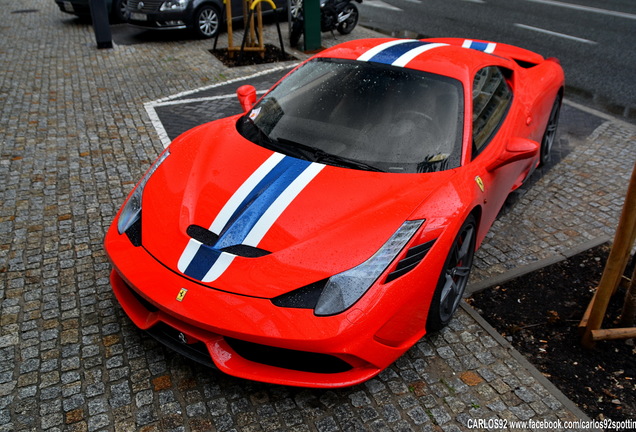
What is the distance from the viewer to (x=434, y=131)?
3719 mm

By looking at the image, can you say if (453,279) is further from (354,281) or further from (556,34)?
(556,34)

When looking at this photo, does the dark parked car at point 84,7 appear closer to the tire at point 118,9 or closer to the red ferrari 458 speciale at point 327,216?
the tire at point 118,9

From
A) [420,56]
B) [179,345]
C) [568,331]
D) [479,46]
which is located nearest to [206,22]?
[479,46]

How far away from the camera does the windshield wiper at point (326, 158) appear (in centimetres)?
351

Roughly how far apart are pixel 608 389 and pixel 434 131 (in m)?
1.82

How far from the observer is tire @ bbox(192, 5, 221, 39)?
430 inches

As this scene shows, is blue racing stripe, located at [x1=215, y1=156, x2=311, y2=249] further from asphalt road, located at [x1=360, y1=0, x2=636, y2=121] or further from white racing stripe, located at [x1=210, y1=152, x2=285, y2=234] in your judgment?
asphalt road, located at [x1=360, y1=0, x2=636, y2=121]

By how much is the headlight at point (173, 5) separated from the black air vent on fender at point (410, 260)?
9180mm

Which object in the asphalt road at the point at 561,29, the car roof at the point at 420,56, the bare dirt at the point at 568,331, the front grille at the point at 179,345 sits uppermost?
the car roof at the point at 420,56

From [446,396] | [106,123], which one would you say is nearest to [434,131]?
[446,396]

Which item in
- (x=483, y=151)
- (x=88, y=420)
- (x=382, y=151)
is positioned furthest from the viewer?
(x=483, y=151)

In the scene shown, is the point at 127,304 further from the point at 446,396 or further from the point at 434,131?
the point at 434,131

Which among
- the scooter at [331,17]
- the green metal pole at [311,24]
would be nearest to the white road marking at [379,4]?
the scooter at [331,17]

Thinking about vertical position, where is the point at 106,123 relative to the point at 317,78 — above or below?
below
